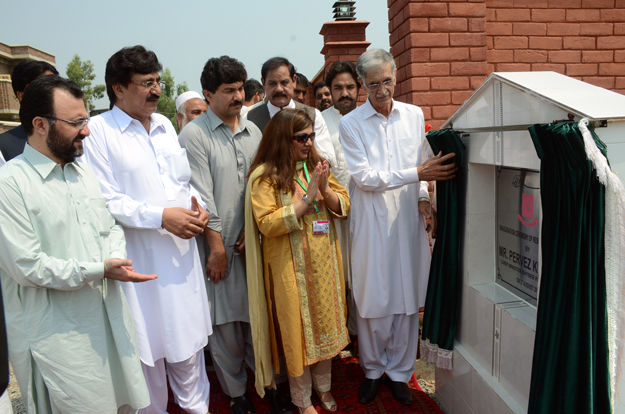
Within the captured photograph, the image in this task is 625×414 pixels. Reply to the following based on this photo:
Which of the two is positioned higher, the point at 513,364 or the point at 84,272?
the point at 84,272

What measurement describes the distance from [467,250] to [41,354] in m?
2.15

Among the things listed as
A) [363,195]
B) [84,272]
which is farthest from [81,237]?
[363,195]

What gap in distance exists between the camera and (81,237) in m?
2.11

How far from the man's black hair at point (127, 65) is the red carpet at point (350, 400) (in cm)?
216

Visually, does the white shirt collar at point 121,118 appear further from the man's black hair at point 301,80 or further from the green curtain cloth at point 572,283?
the man's black hair at point 301,80

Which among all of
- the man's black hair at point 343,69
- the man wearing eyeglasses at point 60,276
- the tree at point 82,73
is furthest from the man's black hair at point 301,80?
the tree at point 82,73

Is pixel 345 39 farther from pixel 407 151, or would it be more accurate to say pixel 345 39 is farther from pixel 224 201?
pixel 224 201

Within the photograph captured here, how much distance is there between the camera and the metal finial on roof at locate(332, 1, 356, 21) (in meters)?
7.73

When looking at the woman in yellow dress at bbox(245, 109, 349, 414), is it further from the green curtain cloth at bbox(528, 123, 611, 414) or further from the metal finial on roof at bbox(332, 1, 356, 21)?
the metal finial on roof at bbox(332, 1, 356, 21)

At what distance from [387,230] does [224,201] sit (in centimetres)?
106

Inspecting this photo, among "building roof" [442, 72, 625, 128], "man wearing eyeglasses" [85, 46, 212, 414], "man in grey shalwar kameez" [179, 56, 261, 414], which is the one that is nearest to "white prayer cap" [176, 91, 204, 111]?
"man in grey shalwar kameez" [179, 56, 261, 414]

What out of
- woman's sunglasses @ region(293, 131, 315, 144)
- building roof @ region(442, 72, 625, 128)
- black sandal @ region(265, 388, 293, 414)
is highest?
building roof @ region(442, 72, 625, 128)

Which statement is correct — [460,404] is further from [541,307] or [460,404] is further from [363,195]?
[363,195]

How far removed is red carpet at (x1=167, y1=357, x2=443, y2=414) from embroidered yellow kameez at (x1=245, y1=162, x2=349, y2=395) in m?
0.46
